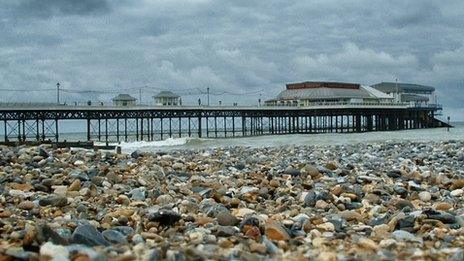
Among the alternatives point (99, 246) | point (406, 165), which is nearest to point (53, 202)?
point (99, 246)

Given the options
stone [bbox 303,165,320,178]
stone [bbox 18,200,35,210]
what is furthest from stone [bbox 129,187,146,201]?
stone [bbox 303,165,320,178]

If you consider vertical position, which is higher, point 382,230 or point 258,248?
point 258,248

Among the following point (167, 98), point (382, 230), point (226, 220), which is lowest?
point (382, 230)

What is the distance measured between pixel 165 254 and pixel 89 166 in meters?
6.97

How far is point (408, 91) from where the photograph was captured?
343ft

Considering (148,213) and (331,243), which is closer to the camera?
(331,243)

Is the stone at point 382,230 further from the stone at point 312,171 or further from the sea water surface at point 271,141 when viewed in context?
the sea water surface at point 271,141

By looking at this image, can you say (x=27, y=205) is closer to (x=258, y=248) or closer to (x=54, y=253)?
(x=54, y=253)

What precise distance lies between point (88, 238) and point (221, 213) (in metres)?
1.56

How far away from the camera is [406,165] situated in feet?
41.8

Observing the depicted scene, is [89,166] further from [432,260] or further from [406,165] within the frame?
[432,260]

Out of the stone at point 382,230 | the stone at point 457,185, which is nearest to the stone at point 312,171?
the stone at point 457,185

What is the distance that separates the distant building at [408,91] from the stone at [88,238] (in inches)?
3675

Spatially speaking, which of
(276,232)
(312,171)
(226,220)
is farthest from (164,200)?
(312,171)
